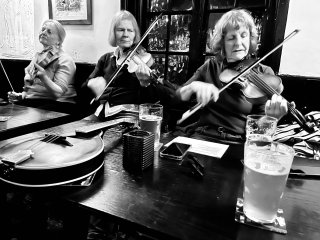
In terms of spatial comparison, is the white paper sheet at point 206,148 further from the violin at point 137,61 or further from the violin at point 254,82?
the violin at point 137,61

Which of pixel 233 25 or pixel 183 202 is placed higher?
pixel 233 25

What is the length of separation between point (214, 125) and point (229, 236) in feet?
3.76

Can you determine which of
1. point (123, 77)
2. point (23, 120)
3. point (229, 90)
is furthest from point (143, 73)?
point (23, 120)

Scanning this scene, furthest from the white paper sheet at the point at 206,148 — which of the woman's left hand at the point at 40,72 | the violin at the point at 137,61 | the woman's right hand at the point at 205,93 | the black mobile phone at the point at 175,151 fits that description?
the woman's left hand at the point at 40,72

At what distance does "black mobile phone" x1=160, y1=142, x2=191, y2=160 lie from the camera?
881 millimetres

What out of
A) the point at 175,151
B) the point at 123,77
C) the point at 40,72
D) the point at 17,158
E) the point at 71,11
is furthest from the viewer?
the point at 71,11

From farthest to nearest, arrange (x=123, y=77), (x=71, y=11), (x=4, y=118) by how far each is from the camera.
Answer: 1. (x=71, y=11)
2. (x=123, y=77)
3. (x=4, y=118)

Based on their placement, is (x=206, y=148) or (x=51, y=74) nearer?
(x=206, y=148)

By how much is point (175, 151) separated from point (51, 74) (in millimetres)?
2148

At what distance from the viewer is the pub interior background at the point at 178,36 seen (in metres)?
2.02

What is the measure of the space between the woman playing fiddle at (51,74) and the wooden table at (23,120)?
80cm

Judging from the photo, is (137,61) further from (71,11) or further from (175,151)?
(71,11)

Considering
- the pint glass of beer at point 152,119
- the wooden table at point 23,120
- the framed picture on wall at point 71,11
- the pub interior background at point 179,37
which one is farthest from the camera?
the framed picture on wall at point 71,11

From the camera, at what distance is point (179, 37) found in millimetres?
2625
